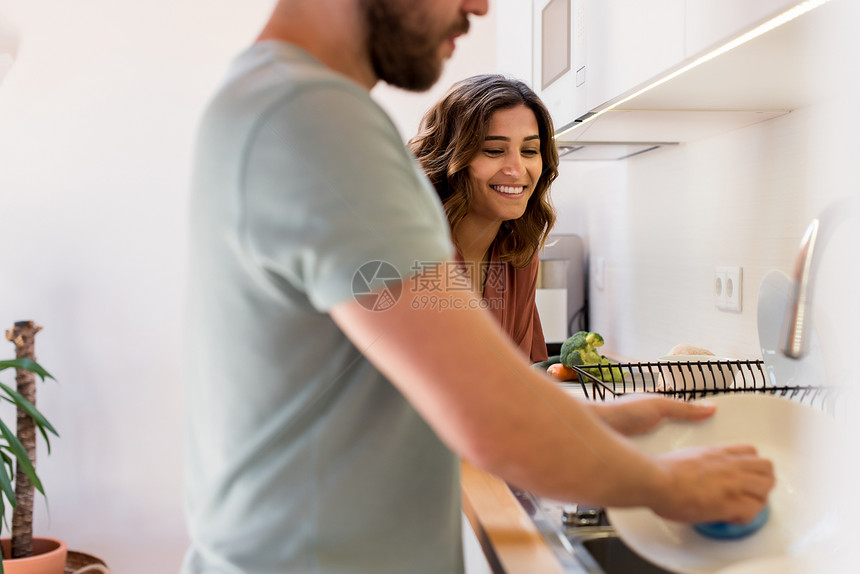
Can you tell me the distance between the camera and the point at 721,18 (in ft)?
2.49

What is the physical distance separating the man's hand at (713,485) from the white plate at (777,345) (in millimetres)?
309

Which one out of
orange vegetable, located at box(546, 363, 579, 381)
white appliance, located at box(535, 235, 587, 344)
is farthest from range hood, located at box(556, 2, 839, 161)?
white appliance, located at box(535, 235, 587, 344)

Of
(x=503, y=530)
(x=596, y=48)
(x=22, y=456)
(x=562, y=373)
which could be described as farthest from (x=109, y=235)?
(x=503, y=530)

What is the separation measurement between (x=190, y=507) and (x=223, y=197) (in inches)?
10.3

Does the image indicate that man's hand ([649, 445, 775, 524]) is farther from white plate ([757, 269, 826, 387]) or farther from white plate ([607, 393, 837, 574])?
white plate ([757, 269, 826, 387])

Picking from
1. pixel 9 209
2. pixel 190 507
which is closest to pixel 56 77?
pixel 9 209

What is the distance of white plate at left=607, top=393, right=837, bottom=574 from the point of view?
53 cm

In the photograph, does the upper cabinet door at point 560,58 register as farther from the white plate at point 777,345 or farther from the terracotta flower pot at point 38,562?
the terracotta flower pot at point 38,562

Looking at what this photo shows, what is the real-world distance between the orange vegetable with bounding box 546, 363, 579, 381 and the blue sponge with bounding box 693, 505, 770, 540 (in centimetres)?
107

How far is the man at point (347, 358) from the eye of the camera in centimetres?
40

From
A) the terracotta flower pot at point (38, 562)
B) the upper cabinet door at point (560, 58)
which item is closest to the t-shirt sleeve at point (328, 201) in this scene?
the upper cabinet door at point (560, 58)

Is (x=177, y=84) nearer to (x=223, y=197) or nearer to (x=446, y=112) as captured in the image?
(x=446, y=112)

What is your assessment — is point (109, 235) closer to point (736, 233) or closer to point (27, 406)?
point (27, 406)

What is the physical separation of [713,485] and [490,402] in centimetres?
19
